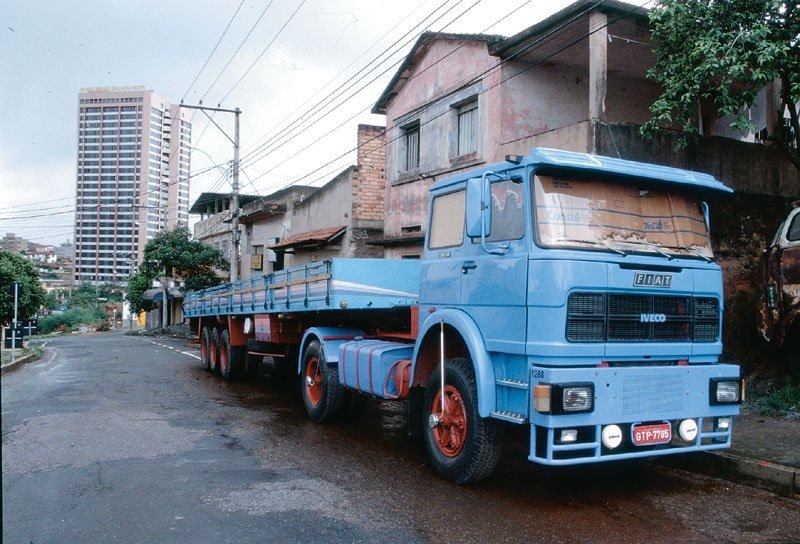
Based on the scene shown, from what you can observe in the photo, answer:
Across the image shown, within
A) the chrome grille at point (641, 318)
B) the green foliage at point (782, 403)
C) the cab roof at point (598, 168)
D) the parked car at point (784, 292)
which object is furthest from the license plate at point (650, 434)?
the parked car at point (784, 292)

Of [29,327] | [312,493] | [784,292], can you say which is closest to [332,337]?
[312,493]

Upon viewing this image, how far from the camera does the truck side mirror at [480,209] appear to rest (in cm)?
590

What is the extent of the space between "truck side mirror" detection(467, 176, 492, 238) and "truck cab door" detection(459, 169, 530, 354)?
0.09 meters

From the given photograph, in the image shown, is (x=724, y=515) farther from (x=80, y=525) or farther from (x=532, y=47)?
(x=532, y=47)

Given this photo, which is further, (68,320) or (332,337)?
(68,320)

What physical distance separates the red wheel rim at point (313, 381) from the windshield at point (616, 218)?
4.70 m

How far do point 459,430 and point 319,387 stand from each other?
3.74m

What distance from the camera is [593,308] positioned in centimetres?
543

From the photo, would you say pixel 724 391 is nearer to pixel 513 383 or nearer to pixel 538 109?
pixel 513 383

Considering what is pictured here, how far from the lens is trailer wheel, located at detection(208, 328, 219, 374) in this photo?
15.8 meters

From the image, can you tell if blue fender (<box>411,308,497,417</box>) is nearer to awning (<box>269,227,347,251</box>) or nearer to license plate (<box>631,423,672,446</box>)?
license plate (<box>631,423,672,446</box>)

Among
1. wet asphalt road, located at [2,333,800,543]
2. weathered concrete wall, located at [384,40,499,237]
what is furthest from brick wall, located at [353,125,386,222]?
wet asphalt road, located at [2,333,800,543]

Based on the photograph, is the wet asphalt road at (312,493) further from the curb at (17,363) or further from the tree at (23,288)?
the tree at (23,288)

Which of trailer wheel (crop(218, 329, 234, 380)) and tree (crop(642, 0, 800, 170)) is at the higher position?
tree (crop(642, 0, 800, 170))
